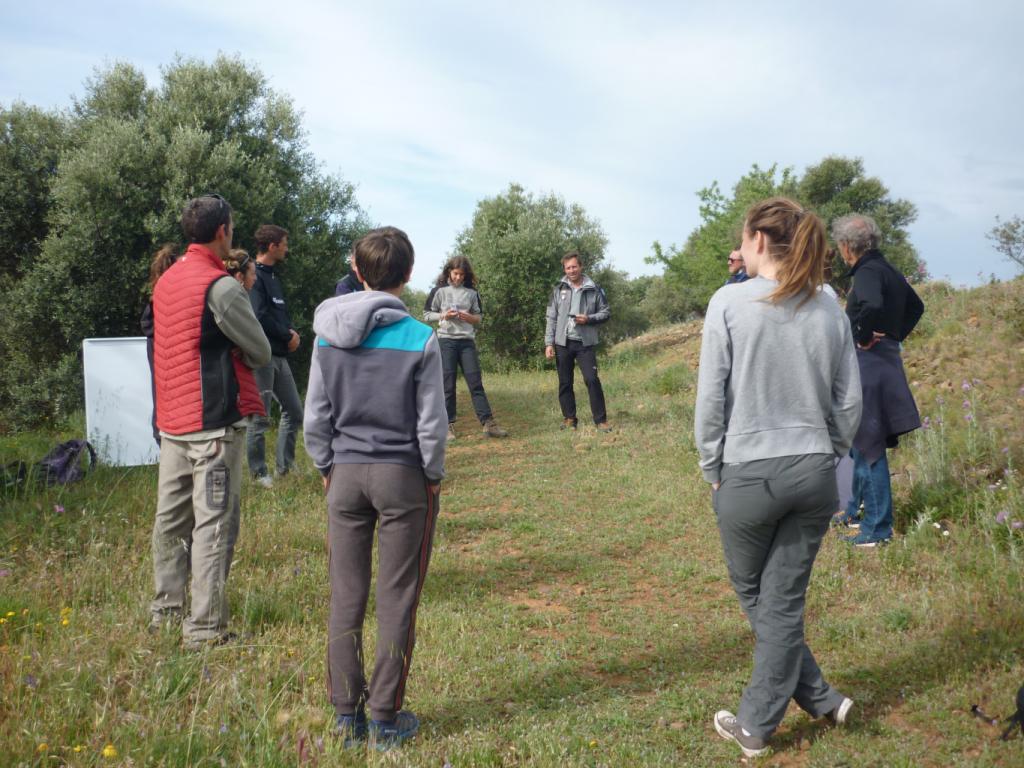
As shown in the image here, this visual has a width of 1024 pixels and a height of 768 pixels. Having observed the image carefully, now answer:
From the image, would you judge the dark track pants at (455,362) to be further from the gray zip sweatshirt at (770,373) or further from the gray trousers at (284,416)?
the gray zip sweatshirt at (770,373)

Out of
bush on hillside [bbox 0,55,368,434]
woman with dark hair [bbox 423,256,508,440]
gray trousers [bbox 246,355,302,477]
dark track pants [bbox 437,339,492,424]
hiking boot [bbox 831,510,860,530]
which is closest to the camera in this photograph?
hiking boot [bbox 831,510,860,530]

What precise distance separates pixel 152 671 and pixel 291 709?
651 mm

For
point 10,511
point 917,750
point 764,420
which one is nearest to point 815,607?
point 917,750

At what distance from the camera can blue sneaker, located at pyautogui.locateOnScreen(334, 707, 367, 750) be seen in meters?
3.24

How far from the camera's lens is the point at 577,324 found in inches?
432

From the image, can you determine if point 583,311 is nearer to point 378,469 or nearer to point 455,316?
point 455,316

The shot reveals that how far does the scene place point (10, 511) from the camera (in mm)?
6121

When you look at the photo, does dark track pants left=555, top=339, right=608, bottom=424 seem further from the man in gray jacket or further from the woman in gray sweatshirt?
the woman in gray sweatshirt

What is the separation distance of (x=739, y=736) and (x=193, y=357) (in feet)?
10.6

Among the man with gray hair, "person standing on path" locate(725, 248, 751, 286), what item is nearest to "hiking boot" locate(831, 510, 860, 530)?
the man with gray hair

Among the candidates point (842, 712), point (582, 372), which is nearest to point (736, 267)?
point (582, 372)

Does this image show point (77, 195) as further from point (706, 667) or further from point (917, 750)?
point (917, 750)

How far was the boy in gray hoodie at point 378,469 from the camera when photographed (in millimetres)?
3219

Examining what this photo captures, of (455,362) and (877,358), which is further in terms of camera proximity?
(455,362)
